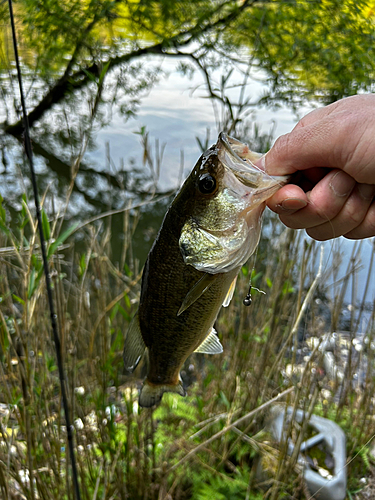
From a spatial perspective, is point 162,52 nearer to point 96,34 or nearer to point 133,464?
point 96,34

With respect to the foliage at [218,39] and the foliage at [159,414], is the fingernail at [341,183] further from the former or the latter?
the foliage at [218,39]

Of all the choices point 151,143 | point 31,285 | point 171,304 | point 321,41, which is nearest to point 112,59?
point 151,143

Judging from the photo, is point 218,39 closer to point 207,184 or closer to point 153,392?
point 207,184

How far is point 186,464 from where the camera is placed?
2.28m

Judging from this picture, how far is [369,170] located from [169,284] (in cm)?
64

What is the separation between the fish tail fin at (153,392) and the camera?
55.5 inches

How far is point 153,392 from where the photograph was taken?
→ 1.43 metres

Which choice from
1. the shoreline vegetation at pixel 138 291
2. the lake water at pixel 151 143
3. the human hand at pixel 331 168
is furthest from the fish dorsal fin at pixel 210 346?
the lake water at pixel 151 143

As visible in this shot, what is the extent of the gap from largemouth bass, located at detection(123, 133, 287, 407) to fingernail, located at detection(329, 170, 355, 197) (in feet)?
0.44

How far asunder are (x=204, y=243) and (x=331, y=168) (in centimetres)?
43

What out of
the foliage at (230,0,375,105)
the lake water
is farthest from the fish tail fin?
the foliage at (230,0,375,105)

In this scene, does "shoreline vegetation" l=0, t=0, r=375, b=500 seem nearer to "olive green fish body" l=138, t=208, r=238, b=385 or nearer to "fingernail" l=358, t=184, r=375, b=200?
"olive green fish body" l=138, t=208, r=238, b=385

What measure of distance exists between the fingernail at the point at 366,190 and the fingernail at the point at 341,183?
0.16ft

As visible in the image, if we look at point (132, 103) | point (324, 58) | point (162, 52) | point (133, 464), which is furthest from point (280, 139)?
point (132, 103)
